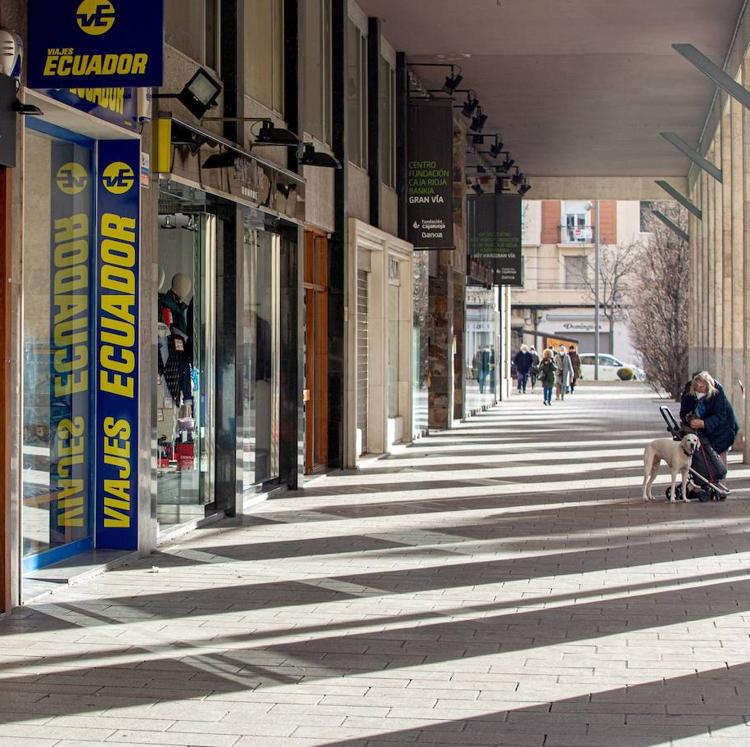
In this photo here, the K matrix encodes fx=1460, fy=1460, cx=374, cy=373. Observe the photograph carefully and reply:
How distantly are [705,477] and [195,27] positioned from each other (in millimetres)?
6804

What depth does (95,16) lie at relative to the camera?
28.3ft

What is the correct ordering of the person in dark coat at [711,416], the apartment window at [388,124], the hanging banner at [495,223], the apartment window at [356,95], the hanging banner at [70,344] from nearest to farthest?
the hanging banner at [70,344]
the person in dark coat at [711,416]
the apartment window at [356,95]
the apartment window at [388,124]
the hanging banner at [495,223]

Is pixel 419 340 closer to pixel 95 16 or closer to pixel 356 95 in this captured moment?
pixel 356 95

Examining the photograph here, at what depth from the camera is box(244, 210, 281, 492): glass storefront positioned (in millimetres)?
13656

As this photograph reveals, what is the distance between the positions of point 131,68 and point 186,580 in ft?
10.5

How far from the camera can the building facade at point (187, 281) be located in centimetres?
945

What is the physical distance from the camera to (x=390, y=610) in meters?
8.38

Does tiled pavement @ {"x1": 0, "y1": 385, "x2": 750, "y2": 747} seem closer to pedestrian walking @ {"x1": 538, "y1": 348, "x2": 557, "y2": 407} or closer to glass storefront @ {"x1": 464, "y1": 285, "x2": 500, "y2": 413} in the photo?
glass storefront @ {"x1": 464, "y1": 285, "x2": 500, "y2": 413}

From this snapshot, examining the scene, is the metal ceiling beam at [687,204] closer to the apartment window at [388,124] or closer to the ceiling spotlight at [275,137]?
the apartment window at [388,124]

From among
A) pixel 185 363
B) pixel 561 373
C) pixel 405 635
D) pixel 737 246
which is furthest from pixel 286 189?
pixel 561 373

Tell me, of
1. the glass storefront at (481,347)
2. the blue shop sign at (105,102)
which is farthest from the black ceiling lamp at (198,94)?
the glass storefront at (481,347)

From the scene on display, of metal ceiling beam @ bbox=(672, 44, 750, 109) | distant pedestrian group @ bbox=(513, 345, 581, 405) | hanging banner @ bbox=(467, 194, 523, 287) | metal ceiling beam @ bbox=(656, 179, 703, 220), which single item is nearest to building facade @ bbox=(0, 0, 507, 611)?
metal ceiling beam @ bbox=(672, 44, 750, 109)

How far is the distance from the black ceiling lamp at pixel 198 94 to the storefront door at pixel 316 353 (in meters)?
5.18

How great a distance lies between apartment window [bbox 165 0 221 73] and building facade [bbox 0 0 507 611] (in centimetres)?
3
